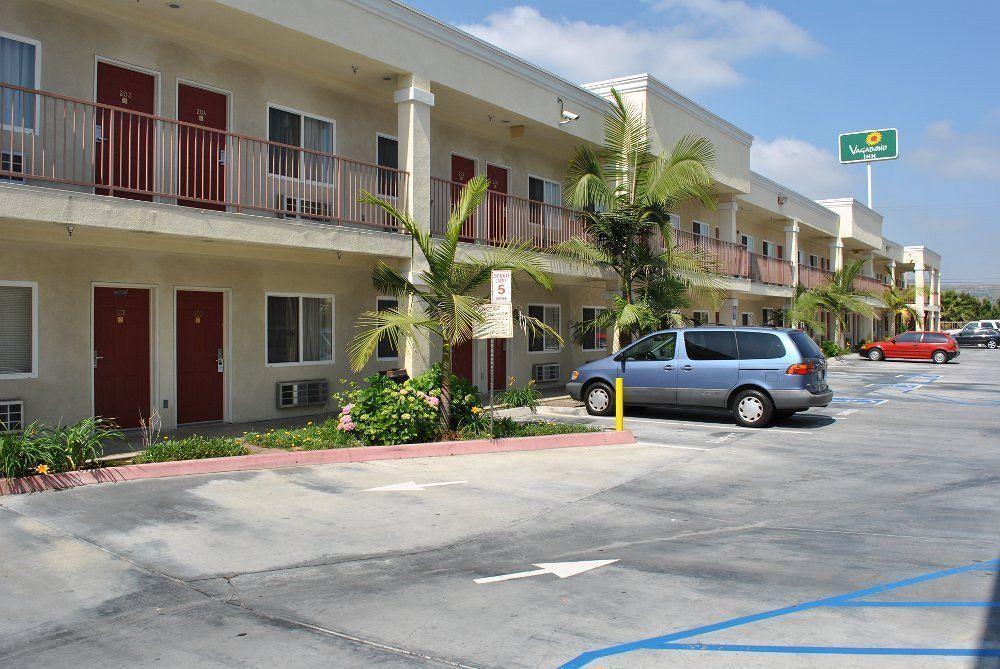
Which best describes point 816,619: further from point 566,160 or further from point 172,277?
point 566,160

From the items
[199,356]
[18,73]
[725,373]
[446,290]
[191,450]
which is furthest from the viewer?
[725,373]

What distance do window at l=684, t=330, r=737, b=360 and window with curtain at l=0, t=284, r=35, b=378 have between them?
428 inches

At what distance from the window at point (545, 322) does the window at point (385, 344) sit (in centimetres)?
478

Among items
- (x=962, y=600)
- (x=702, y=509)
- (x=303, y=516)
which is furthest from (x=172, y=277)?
(x=962, y=600)

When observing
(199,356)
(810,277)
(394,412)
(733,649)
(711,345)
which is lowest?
(733,649)

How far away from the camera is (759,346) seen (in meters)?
14.2

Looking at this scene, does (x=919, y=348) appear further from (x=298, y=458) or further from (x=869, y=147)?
(x=298, y=458)

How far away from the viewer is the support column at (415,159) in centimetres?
1380

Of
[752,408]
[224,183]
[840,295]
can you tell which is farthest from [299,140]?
[840,295]

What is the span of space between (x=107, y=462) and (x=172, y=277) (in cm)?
410

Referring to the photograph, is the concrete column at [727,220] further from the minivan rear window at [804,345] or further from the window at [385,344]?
the window at [385,344]

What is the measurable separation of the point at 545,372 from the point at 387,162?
7.33 metres

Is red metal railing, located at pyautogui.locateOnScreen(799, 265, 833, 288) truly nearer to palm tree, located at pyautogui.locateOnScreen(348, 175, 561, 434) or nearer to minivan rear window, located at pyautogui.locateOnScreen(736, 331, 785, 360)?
minivan rear window, located at pyautogui.locateOnScreen(736, 331, 785, 360)

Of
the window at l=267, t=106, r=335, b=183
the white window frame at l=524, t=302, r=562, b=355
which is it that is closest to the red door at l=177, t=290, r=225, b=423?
the window at l=267, t=106, r=335, b=183
